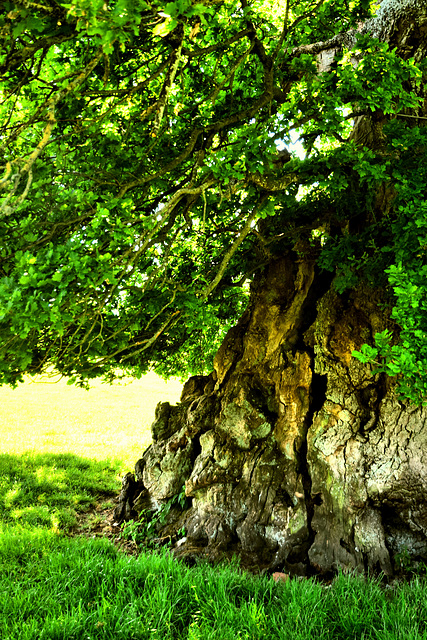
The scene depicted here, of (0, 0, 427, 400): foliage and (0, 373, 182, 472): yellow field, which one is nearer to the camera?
(0, 0, 427, 400): foliage

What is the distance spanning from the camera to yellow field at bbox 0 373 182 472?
12.8 m

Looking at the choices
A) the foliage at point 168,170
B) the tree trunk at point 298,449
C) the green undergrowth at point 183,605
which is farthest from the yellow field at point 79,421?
the green undergrowth at point 183,605

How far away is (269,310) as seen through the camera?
25.0ft

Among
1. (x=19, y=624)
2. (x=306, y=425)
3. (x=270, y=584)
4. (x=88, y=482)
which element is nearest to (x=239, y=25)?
(x=306, y=425)

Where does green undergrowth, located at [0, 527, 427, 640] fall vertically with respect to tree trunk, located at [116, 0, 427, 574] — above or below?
below

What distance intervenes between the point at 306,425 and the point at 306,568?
76.5 inches

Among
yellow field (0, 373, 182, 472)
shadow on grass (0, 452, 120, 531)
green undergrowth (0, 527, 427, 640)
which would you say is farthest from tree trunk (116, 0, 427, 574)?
yellow field (0, 373, 182, 472)

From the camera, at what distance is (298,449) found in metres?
6.66

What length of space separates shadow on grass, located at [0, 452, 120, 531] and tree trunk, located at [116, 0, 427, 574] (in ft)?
4.14

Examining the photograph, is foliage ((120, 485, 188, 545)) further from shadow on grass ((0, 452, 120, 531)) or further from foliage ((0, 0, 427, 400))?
foliage ((0, 0, 427, 400))

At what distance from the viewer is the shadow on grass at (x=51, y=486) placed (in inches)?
313

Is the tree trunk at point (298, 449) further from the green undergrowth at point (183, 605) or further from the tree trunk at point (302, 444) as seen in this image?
the green undergrowth at point (183, 605)

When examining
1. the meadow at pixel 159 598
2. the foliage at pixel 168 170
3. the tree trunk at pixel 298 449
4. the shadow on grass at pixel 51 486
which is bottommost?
the shadow on grass at pixel 51 486

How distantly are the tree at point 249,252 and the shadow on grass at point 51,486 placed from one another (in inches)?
52.5
